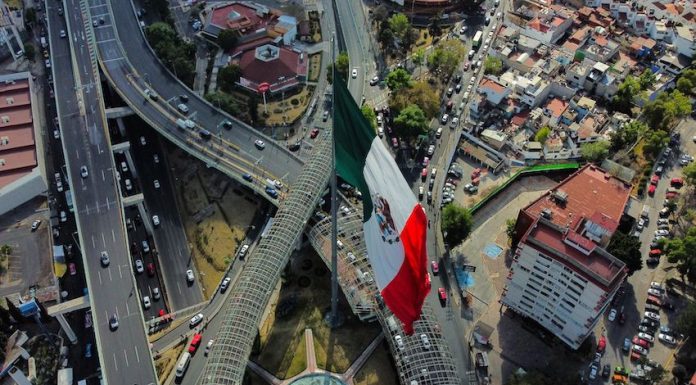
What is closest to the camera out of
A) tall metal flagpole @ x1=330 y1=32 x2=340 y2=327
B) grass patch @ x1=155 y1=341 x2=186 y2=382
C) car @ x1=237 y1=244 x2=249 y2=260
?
tall metal flagpole @ x1=330 y1=32 x2=340 y2=327

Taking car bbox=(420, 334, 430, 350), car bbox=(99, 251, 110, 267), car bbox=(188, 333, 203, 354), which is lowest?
car bbox=(188, 333, 203, 354)

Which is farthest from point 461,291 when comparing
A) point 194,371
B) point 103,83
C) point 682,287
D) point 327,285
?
point 103,83

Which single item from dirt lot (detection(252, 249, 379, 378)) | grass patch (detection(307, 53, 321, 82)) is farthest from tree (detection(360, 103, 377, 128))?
dirt lot (detection(252, 249, 379, 378))

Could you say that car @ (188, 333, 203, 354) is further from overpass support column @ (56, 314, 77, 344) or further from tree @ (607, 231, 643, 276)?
tree @ (607, 231, 643, 276)

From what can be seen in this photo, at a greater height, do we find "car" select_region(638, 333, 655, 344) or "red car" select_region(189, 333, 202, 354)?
"car" select_region(638, 333, 655, 344)

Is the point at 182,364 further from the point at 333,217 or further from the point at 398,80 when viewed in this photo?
the point at 398,80

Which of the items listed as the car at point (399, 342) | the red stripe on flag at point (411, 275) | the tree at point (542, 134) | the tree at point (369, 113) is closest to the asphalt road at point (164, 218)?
the car at point (399, 342)
